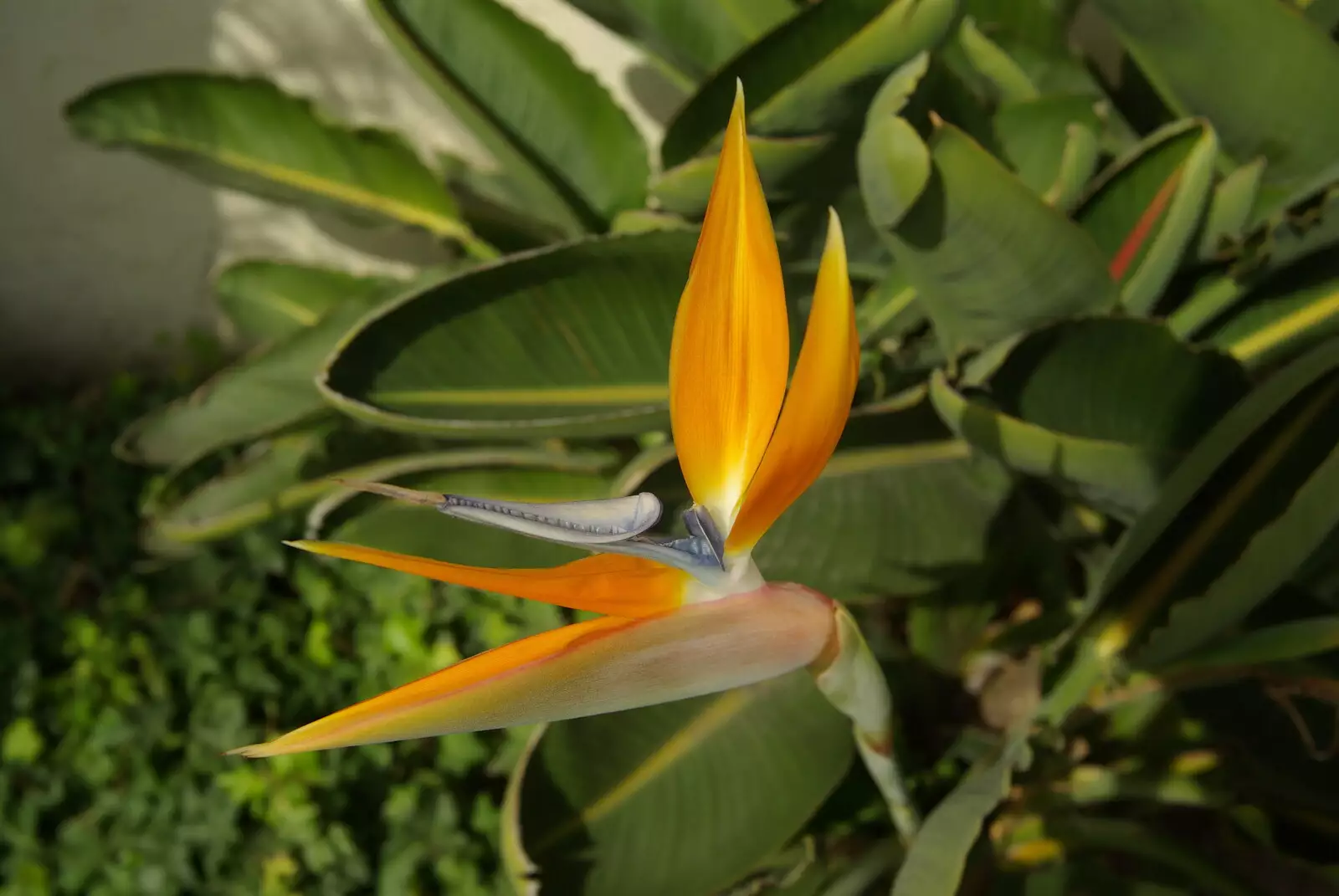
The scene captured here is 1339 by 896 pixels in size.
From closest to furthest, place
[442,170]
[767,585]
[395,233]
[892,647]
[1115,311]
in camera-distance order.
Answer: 1. [767,585]
2. [1115,311]
3. [892,647]
4. [442,170]
5. [395,233]

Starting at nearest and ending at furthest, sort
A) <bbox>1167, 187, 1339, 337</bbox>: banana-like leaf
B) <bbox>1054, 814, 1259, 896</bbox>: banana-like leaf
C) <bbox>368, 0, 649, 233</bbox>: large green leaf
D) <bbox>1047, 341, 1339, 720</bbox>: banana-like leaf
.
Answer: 1. <bbox>1047, 341, 1339, 720</bbox>: banana-like leaf
2. <bbox>1167, 187, 1339, 337</bbox>: banana-like leaf
3. <bbox>1054, 814, 1259, 896</bbox>: banana-like leaf
4. <bbox>368, 0, 649, 233</bbox>: large green leaf

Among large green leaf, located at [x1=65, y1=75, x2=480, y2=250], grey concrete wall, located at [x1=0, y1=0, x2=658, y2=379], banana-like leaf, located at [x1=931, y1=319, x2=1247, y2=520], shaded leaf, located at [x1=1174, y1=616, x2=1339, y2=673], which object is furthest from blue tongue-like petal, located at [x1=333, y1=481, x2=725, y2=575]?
grey concrete wall, located at [x1=0, y1=0, x2=658, y2=379]

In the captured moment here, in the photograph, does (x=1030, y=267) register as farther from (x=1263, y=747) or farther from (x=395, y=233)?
(x=395, y=233)

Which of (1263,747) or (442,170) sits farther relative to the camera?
(442,170)

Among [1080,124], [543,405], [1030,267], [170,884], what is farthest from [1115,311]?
[170,884]

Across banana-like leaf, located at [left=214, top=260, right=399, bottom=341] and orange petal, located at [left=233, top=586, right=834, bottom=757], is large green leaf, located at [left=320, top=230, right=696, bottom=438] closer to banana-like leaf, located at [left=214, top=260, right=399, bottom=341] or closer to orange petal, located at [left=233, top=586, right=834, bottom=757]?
orange petal, located at [left=233, top=586, right=834, bottom=757]

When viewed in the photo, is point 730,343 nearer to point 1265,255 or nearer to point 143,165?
point 1265,255

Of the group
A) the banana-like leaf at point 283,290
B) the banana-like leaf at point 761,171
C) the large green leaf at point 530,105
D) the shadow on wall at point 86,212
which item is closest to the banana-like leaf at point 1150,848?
the banana-like leaf at point 761,171
